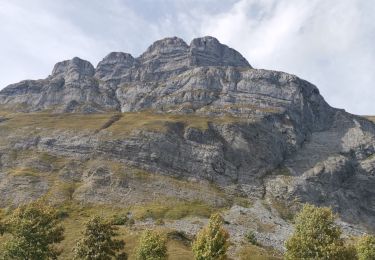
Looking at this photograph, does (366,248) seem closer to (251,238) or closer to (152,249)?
(152,249)

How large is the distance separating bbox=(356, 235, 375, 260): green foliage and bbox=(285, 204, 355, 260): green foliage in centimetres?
1590

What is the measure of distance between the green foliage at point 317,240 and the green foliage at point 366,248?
626 inches

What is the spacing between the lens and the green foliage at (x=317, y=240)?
205ft

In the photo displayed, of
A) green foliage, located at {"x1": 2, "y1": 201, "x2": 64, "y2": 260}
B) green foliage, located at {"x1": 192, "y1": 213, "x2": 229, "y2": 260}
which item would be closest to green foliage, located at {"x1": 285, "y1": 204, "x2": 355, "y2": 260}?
green foliage, located at {"x1": 192, "y1": 213, "x2": 229, "y2": 260}

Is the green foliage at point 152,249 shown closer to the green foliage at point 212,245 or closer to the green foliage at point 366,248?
the green foliage at point 212,245

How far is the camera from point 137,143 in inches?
7653

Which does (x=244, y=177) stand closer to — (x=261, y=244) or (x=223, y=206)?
(x=223, y=206)

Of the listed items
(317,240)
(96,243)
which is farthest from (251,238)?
(96,243)

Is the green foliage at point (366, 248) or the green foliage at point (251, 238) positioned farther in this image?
the green foliage at point (251, 238)

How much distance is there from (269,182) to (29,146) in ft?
325

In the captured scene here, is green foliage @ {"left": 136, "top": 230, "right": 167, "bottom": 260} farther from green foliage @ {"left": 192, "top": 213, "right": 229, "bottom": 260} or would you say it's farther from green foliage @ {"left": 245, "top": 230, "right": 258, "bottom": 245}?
green foliage @ {"left": 245, "top": 230, "right": 258, "bottom": 245}

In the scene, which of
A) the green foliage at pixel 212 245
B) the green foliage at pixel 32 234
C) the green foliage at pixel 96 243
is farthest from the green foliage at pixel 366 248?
the green foliage at pixel 32 234

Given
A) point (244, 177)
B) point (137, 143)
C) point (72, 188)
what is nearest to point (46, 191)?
point (72, 188)

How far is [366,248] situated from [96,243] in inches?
1797
